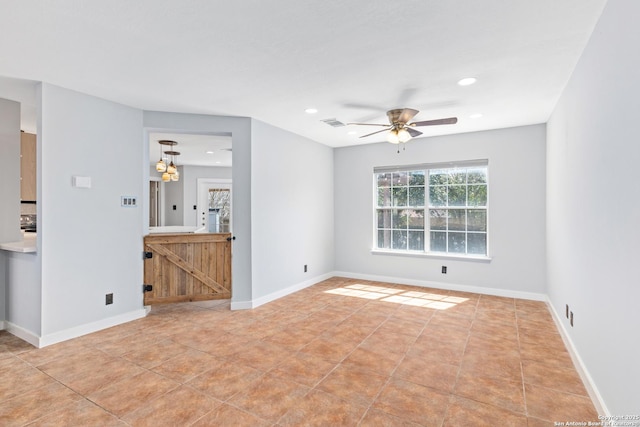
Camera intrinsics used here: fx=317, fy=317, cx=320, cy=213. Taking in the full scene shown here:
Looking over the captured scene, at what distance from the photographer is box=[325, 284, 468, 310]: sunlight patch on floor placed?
4.51 meters

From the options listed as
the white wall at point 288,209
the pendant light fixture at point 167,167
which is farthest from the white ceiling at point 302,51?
the pendant light fixture at point 167,167

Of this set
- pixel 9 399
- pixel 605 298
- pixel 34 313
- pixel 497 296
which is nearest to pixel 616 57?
pixel 605 298

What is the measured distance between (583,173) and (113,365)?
13.8 ft

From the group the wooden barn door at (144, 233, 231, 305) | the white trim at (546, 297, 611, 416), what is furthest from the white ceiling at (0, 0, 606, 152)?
the white trim at (546, 297, 611, 416)

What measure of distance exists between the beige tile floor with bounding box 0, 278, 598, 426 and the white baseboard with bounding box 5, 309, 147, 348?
88 millimetres

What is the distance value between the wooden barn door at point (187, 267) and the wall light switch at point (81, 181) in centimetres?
94

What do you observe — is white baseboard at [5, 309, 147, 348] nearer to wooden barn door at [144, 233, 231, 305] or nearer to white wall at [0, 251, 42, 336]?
white wall at [0, 251, 42, 336]

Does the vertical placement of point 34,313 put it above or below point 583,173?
below

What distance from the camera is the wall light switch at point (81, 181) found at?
11.0ft

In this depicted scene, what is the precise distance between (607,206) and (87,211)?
458 centimetres

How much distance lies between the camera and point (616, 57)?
181cm

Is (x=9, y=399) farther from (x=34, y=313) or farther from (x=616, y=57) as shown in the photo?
(x=616, y=57)

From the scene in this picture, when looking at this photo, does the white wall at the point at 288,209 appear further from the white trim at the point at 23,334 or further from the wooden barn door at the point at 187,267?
the white trim at the point at 23,334

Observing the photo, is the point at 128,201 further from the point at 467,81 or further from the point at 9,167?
the point at 467,81
